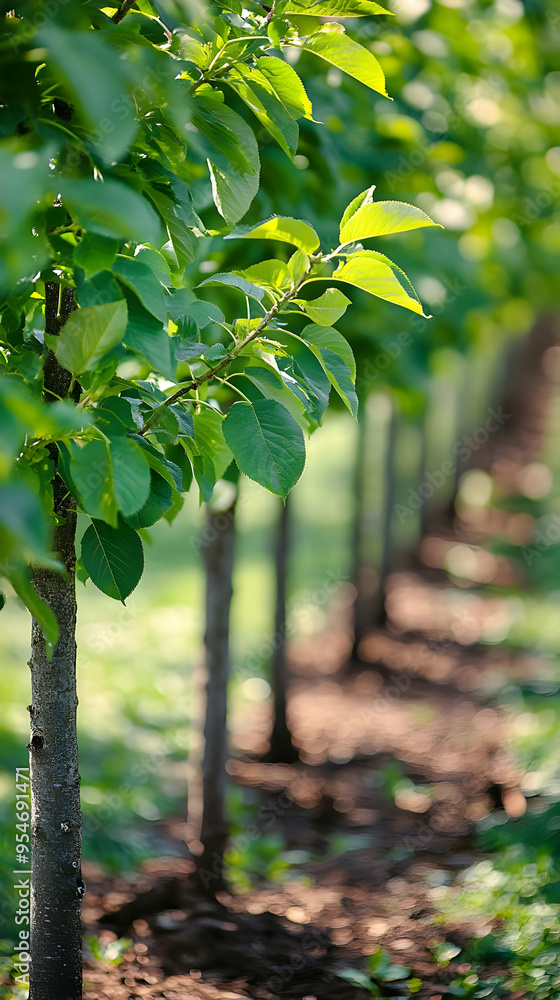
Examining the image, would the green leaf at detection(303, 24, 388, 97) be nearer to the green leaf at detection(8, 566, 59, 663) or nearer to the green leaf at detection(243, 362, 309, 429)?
the green leaf at detection(243, 362, 309, 429)

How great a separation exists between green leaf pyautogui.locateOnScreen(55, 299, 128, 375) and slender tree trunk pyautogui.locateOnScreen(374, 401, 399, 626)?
552 centimetres

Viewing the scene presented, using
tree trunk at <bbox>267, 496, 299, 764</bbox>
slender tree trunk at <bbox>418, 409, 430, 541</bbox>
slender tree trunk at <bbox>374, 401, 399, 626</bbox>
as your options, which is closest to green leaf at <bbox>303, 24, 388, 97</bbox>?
tree trunk at <bbox>267, 496, 299, 764</bbox>

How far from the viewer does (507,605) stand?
8656mm

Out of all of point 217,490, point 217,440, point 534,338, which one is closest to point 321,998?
point 217,490

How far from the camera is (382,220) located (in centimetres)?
111

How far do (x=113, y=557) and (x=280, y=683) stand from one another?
389 cm

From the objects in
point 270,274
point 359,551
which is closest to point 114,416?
point 270,274

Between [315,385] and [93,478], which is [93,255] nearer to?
[93,478]

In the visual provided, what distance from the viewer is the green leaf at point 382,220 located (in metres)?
1.09

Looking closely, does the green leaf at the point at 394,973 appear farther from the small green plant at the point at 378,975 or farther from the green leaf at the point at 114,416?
the green leaf at the point at 114,416

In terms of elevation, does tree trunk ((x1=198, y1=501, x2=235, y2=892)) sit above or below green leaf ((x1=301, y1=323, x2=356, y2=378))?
below

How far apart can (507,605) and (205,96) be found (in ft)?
26.5

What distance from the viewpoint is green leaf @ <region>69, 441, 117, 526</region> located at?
1.07 meters

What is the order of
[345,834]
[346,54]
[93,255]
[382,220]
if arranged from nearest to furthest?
[93,255]
[382,220]
[346,54]
[345,834]
